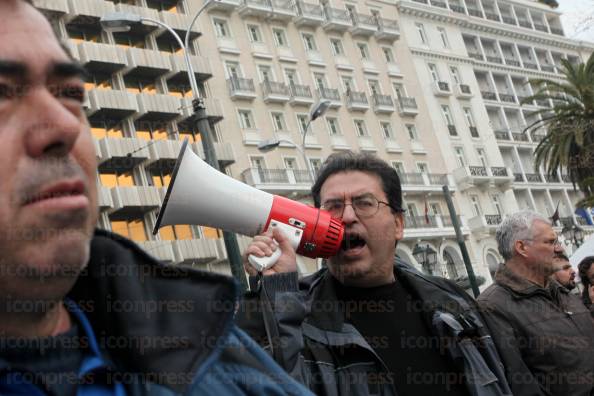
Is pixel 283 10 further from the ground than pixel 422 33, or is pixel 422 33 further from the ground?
pixel 422 33

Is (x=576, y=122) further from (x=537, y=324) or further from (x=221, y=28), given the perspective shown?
(x=537, y=324)

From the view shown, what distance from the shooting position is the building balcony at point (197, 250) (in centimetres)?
2481

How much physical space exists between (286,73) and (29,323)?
32.3 meters

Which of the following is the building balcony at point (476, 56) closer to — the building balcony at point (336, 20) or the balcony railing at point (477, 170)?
the balcony railing at point (477, 170)

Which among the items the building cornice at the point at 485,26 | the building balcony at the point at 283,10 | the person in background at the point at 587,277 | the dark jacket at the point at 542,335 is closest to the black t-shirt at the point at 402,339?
the dark jacket at the point at 542,335

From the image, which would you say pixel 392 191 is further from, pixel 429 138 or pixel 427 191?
pixel 429 138

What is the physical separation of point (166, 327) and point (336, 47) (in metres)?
35.8

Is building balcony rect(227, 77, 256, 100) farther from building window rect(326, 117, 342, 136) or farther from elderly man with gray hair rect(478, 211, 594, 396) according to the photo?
elderly man with gray hair rect(478, 211, 594, 396)

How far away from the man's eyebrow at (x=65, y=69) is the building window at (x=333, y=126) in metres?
32.0

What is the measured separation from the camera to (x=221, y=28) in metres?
31.5

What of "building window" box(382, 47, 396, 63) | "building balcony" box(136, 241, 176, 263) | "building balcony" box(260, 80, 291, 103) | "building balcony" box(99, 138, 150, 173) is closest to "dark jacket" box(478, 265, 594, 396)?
"building balcony" box(136, 241, 176, 263)

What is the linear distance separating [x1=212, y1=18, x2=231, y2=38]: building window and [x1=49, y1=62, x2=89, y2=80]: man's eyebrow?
100 ft

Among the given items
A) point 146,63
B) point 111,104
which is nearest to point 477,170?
point 146,63

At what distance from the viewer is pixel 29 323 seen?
1.24 meters
